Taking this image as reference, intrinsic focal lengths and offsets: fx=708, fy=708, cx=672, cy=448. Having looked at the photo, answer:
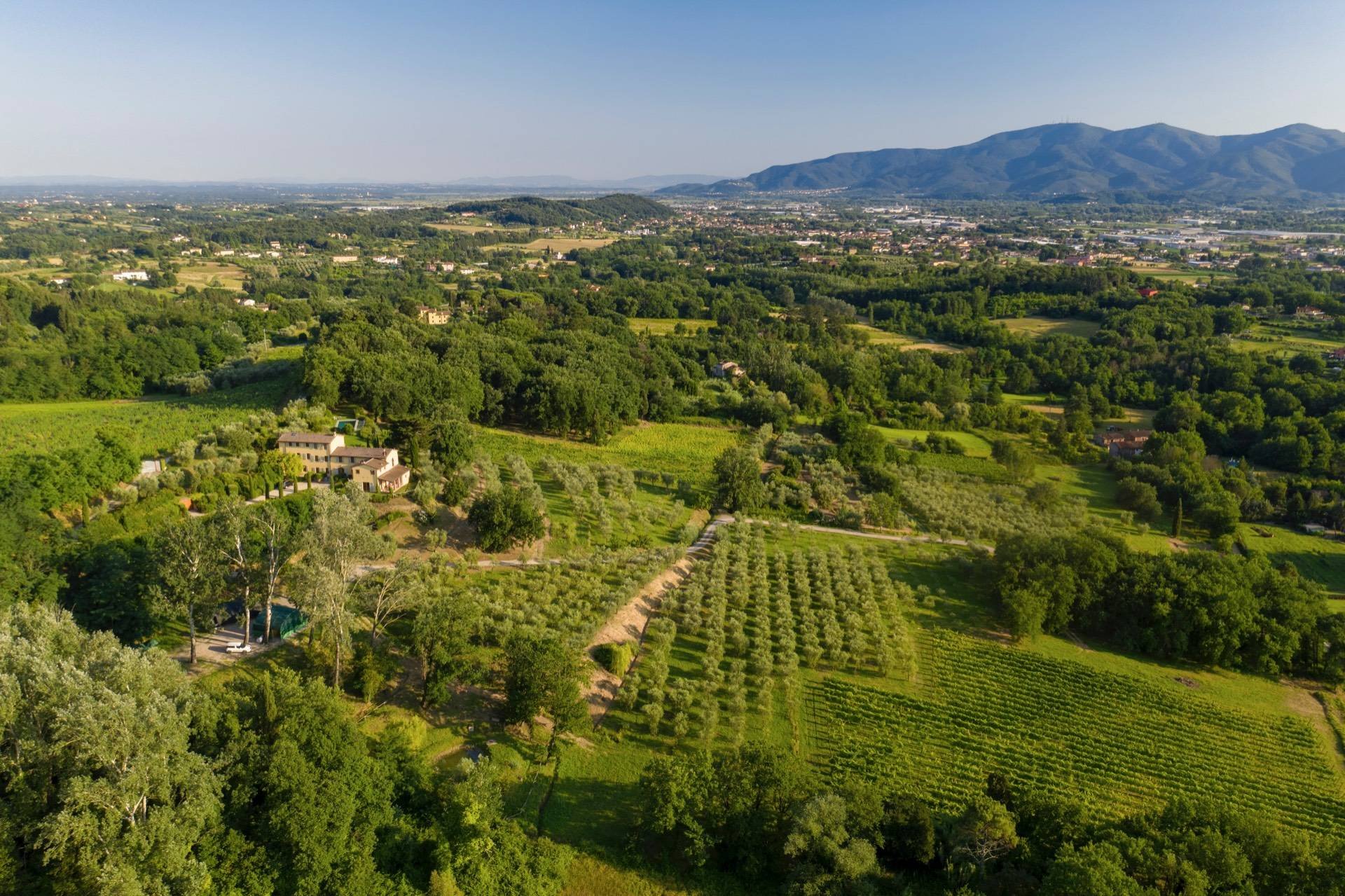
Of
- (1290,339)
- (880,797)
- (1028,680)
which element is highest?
(1290,339)

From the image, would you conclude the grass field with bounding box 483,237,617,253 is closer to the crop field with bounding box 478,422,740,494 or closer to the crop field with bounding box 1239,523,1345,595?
the crop field with bounding box 478,422,740,494

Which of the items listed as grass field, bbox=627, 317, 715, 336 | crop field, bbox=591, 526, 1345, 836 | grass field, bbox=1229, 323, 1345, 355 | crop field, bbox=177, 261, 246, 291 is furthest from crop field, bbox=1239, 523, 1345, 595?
crop field, bbox=177, 261, 246, 291

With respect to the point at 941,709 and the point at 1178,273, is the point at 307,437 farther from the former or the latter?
the point at 1178,273

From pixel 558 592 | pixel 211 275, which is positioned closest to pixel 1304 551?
pixel 558 592

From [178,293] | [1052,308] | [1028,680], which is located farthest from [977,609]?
[178,293]

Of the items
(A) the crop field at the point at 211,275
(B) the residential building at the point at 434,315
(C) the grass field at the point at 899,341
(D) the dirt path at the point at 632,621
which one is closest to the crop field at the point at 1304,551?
(D) the dirt path at the point at 632,621

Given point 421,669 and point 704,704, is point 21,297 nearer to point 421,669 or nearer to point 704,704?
point 421,669

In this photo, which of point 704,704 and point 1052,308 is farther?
point 1052,308

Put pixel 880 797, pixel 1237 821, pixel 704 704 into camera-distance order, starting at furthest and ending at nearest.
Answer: pixel 704 704, pixel 880 797, pixel 1237 821
